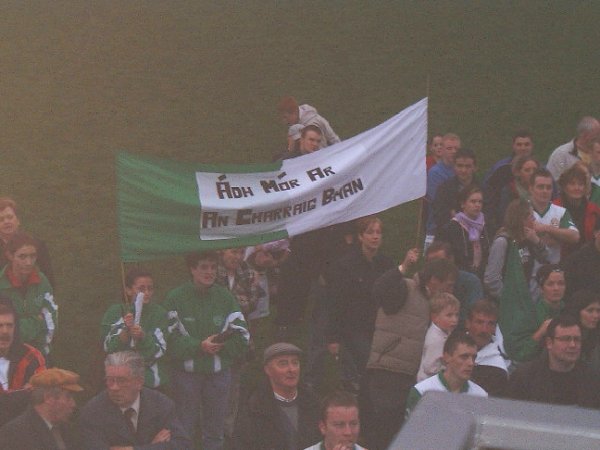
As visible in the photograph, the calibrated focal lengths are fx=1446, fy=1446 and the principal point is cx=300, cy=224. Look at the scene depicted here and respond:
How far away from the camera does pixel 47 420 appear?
7.57 metres

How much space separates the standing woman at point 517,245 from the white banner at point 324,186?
2.14 feet

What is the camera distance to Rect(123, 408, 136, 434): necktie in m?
7.79

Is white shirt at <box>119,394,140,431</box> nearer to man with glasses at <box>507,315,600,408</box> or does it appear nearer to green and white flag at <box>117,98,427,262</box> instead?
green and white flag at <box>117,98,427,262</box>

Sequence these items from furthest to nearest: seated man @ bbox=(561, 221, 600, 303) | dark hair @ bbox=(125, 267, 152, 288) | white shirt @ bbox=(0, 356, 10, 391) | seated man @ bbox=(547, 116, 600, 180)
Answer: seated man @ bbox=(547, 116, 600, 180) → seated man @ bbox=(561, 221, 600, 303) → dark hair @ bbox=(125, 267, 152, 288) → white shirt @ bbox=(0, 356, 10, 391)

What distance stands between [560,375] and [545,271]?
1130mm

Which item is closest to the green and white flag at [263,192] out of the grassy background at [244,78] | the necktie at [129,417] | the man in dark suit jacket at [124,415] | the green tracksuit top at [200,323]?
the green tracksuit top at [200,323]

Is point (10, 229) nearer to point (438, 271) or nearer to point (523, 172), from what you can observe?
point (438, 271)

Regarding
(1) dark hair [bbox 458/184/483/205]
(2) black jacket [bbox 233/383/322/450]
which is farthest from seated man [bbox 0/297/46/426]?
(1) dark hair [bbox 458/184/483/205]

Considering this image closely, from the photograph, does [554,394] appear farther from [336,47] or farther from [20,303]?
[336,47]

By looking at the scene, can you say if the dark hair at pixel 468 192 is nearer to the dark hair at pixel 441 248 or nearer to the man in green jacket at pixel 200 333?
the dark hair at pixel 441 248

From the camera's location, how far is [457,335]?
26.2 feet

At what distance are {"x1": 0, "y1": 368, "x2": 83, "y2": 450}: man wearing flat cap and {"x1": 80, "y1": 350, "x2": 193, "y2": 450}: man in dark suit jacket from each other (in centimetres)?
10

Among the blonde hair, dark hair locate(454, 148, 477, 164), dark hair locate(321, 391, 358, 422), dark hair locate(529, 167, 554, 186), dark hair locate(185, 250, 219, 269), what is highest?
dark hair locate(454, 148, 477, 164)

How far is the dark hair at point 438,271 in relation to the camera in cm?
884
